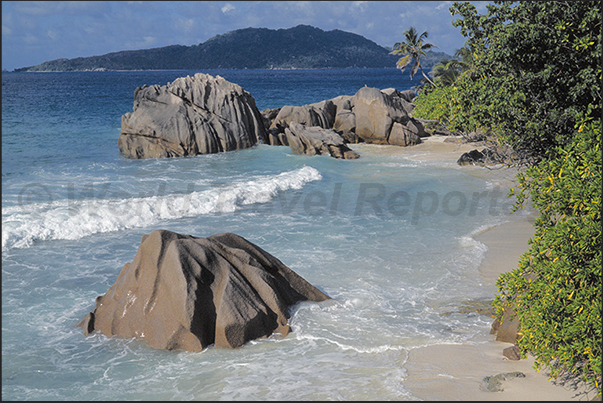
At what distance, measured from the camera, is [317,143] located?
107 feet

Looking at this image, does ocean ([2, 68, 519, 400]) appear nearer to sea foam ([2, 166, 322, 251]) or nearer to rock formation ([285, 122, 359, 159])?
sea foam ([2, 166, 322, 251])

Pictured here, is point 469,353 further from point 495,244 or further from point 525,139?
point 495,244

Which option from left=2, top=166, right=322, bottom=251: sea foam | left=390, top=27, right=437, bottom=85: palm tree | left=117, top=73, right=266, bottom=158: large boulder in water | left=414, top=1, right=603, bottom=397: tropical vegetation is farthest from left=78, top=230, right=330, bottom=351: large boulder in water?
left=390, top=27, right=437, bottom=85: palm tree

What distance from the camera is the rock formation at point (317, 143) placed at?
31.9 meters

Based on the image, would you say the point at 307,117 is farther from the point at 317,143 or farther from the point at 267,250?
the point at 267,250

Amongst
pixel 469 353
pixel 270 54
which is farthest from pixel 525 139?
pixel 270 54

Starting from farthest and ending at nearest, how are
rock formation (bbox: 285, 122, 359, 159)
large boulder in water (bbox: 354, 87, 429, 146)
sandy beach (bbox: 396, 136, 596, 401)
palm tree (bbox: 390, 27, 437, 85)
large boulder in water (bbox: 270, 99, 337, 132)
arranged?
1. palm tree (bbox: 390, 27, 437, 85)
2. large boulder in water (bbox: 270, 99, 337, 132)
3. large boulder in water (bbox: 354, 87, 429, 146)
4. rock formation (bbox: 285, 122, 359, 159)
5. sandy beach (bbox: 396, 136, 596, 401)

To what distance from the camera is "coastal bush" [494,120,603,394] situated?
7.10 metres

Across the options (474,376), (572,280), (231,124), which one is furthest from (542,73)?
(231,124)

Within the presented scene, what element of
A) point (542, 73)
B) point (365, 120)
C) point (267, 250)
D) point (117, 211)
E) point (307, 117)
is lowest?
point (267, 250)

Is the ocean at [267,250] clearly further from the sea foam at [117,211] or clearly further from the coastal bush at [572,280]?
the coastal bush at [572,280]

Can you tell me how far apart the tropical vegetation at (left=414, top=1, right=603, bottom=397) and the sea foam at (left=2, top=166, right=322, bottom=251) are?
35.7 feet

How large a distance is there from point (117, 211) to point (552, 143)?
14.9m

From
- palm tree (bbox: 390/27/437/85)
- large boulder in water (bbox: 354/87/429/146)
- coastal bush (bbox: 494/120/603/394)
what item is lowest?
coastal bush (bbox: 494/120/603/394)
